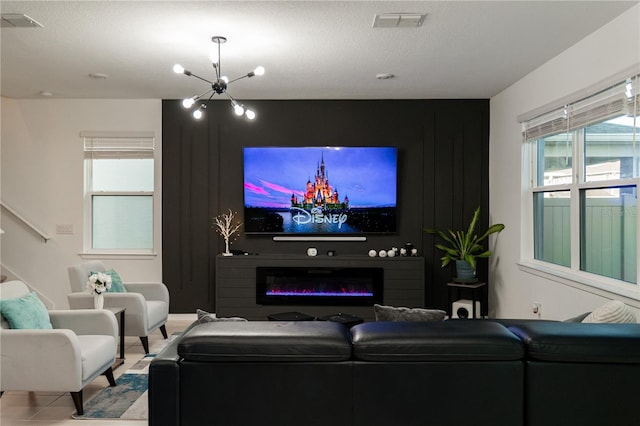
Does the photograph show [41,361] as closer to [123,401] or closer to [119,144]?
[123,401]

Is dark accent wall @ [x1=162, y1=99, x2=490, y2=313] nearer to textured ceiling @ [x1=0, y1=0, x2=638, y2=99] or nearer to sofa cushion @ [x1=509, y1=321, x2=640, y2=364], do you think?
textured ceiling @ [x1=0, y1=0, x2=638, y2=99]

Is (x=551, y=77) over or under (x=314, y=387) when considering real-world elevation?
over

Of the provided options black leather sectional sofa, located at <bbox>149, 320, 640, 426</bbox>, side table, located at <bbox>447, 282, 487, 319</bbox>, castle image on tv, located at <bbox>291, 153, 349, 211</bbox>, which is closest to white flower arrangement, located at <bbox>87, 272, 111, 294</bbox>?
black leather sectional sofa, located at <bbox>149, 320, 640, 426</bbox>

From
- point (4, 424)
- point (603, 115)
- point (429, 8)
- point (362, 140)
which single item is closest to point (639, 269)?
point (603, 115)

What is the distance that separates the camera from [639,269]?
3.47 metres

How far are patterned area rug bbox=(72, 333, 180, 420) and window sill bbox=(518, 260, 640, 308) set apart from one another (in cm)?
297

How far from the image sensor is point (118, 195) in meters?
6.77

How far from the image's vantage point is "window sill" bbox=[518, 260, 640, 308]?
3.53 metres

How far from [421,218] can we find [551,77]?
2.33 meters

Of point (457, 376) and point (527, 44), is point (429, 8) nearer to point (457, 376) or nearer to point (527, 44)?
point (527, 44)

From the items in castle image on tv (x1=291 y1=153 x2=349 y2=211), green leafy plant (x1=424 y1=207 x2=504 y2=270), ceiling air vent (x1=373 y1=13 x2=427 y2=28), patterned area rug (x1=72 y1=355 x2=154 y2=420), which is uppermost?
ceiling air vent (x1=373 y1=13 x2=427 y2=28)

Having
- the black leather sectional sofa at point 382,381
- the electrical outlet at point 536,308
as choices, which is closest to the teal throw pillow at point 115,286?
the black leather sectional sofa at point 382,381

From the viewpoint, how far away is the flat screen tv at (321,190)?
6398 millimetres

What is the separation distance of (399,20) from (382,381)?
2476 mm
